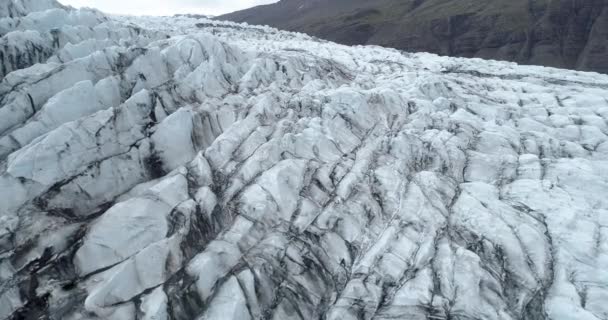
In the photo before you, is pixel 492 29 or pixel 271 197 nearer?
pixel 271 197

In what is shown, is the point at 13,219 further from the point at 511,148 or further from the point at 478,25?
the point at 478,25

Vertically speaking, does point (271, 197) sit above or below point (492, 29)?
above

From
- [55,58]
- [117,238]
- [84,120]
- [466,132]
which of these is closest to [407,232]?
[466,132]

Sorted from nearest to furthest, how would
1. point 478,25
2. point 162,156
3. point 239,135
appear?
point 162,156 < point 239,135 < point 478,25

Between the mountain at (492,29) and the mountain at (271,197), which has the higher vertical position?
the mountain at (271,197)

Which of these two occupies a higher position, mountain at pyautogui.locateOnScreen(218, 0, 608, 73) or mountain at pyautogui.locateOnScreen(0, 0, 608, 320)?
mountain at pyautogui.locateOnScreen(0, 0, 608, 320)
